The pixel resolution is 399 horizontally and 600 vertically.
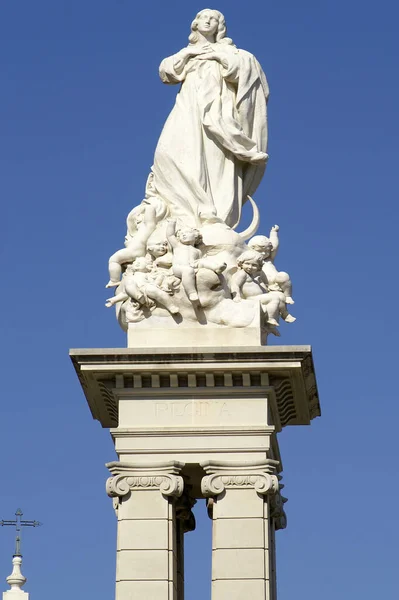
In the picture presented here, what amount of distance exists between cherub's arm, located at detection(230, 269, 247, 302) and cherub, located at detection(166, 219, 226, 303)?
478mm

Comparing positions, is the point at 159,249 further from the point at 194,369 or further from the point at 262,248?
the point at 194,369

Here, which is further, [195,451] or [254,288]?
[254,288]

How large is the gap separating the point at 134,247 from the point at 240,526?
231 inches

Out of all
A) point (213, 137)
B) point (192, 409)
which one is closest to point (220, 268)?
point (192, 409)

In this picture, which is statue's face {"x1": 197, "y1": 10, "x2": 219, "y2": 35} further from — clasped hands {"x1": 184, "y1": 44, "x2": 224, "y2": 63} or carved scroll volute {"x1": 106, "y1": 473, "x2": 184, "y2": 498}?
carved scroll volute {"x1": 106, "y1": 473, "x2": 184, "y2": 498}

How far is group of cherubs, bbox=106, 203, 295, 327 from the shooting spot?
44969mm

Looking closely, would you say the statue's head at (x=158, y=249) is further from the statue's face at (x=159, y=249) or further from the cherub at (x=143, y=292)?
the cherub at (x=143, y=292)

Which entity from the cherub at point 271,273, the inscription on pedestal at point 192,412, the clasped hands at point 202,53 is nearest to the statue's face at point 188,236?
the cherub at point 271,273

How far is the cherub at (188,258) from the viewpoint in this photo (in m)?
44.8

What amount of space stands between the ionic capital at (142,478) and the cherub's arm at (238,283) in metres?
3.39

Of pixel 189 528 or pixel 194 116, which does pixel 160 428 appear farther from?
pixel 194 116

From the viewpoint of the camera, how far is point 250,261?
149ft

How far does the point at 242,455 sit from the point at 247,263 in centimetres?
371

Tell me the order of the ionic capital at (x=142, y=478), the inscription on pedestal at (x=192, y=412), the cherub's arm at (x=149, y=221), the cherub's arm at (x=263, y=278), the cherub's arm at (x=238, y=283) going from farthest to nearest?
the cherub's arm at (x=149, y=221)
the cherub's arm at (x=263, y=278)
the cherub's arm at (x=238, y=283)
the inscription on pedestal at (x=192, y=412)
the ionic capital at (x=142, y=478)
